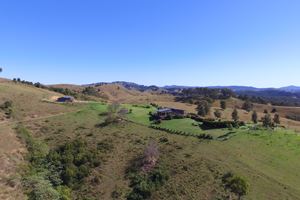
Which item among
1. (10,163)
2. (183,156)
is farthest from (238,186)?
(10,163)

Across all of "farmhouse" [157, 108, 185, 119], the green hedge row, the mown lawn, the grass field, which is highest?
"farmhouse" [157, 108, 185, 119]

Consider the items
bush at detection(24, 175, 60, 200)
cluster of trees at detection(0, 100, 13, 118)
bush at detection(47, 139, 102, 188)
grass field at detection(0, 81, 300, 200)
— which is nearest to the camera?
grass field at detection(0, 81, 300, 200)

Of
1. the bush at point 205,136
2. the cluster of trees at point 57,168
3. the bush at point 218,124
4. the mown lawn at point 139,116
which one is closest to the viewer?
the cluster of trees at point 57,168

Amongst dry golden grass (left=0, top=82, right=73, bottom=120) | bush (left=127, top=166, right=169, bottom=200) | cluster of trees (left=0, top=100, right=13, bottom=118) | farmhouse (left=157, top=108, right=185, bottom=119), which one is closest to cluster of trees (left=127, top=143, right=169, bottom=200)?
bush (left=127, top=166, right=169, bottom=200)

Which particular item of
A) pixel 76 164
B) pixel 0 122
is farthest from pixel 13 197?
pixel 0 122

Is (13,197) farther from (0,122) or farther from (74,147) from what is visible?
(0,122)

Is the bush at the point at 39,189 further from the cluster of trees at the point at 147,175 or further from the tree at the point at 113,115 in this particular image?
the tree at the point at 113,115

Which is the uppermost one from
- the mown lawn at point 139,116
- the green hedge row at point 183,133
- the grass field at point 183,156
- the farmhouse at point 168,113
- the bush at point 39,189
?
the farmhouse at point 168,113

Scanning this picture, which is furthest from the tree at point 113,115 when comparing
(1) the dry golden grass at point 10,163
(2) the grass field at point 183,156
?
(1) the dry golden grass at point 10,163

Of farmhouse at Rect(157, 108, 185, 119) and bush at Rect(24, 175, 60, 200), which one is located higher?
farmhouse at Rect(157, 108, 185, 119)

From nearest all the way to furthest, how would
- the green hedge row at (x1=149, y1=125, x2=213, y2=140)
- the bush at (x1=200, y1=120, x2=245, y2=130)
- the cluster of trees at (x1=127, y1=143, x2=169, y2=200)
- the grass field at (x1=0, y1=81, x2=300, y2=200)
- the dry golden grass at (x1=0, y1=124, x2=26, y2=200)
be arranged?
the grass field at (x1=0, y1=81, x2=300, y2=200), the cluster of trees at (x1=127, y1=143, x2=169, y2=200), the dry golden grass at (x1=0, y1=124, x2=26, y2=200), the green hedge row at (x1=149, y1=125, x2=213, y2=140), the bush at (x1=200, y1=120, x2=245, y2=130)

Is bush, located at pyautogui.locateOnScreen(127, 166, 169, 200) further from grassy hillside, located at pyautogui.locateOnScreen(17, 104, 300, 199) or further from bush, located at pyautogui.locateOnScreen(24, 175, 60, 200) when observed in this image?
bush, located at pyautogui.locateOnScreen(24, 175, 60, 200)
